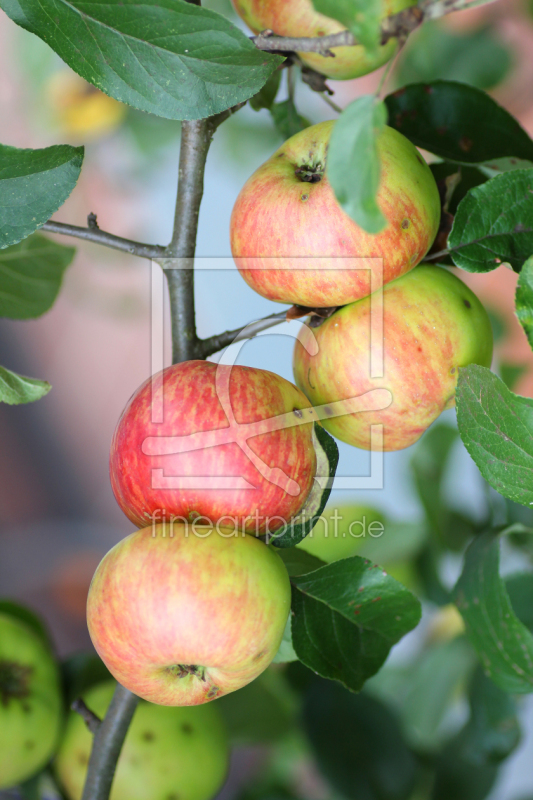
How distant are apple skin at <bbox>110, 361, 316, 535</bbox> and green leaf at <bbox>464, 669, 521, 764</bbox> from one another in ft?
1.12

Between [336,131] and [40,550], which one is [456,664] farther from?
[40,550]

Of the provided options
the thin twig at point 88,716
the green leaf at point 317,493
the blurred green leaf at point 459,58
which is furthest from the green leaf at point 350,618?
the blurred green leaf at point 459,58

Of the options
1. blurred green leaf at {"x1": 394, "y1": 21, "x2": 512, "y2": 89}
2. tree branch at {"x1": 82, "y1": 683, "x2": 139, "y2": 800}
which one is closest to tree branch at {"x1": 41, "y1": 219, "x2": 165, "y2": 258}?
tree branch at {"x1": 82, "y1": 683, "x2": 139, "y2": 800}

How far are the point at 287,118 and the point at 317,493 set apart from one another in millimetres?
307

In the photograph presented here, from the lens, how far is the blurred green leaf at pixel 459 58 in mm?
812

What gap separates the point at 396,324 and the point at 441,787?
50 centimetres

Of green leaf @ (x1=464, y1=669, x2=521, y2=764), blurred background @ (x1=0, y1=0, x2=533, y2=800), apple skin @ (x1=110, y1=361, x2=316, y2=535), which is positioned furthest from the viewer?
blurred background @ (x1=0, y1=0, x2=533, y2=800)

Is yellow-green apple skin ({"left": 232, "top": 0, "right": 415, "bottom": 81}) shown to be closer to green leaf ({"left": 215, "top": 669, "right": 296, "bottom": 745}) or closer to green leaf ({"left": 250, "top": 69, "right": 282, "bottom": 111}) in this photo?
green leaf ({"left": 250, "top": 69, "right": 282, "bottom": 111})

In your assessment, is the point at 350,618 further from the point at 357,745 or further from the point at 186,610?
the point at 357,745

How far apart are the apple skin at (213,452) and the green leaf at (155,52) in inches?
5.8

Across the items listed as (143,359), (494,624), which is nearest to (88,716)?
(494,624)

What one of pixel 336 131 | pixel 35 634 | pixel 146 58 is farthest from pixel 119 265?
pixel 336 131

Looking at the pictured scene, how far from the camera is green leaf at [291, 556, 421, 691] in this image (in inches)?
15.3

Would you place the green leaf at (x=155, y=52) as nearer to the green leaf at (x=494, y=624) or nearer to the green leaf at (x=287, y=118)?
the green leaf at (x=287, y=118)
